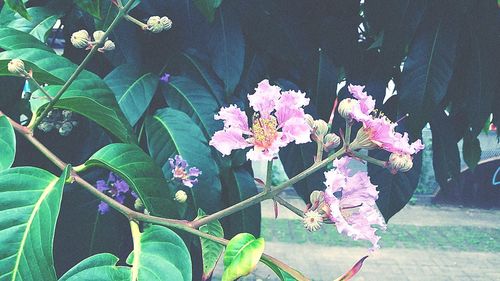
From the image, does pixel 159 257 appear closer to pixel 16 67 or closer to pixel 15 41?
pixel 16 67

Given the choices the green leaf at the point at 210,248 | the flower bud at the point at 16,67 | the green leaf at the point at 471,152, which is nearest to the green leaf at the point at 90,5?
the flower bud at the point at 16,67

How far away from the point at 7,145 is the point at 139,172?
0.13 m

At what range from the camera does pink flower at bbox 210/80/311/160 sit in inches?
21.3

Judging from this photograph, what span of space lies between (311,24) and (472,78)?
0.30 m

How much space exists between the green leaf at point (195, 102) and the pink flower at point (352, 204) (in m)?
0.36

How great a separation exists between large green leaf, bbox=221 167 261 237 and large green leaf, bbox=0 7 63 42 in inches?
14.0

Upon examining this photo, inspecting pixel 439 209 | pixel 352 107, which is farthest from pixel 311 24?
pixel 439 209

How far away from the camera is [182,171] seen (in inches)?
31.1

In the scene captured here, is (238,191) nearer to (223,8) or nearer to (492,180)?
(223,8)

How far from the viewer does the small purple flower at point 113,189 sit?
32.5 inches

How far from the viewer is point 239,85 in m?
0.97

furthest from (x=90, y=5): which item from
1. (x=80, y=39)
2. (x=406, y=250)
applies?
(x=406, y=250)

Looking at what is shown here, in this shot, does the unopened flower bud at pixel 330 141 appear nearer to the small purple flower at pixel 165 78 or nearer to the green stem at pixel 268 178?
the green stem at pixel 268 178

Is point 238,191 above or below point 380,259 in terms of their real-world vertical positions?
above
